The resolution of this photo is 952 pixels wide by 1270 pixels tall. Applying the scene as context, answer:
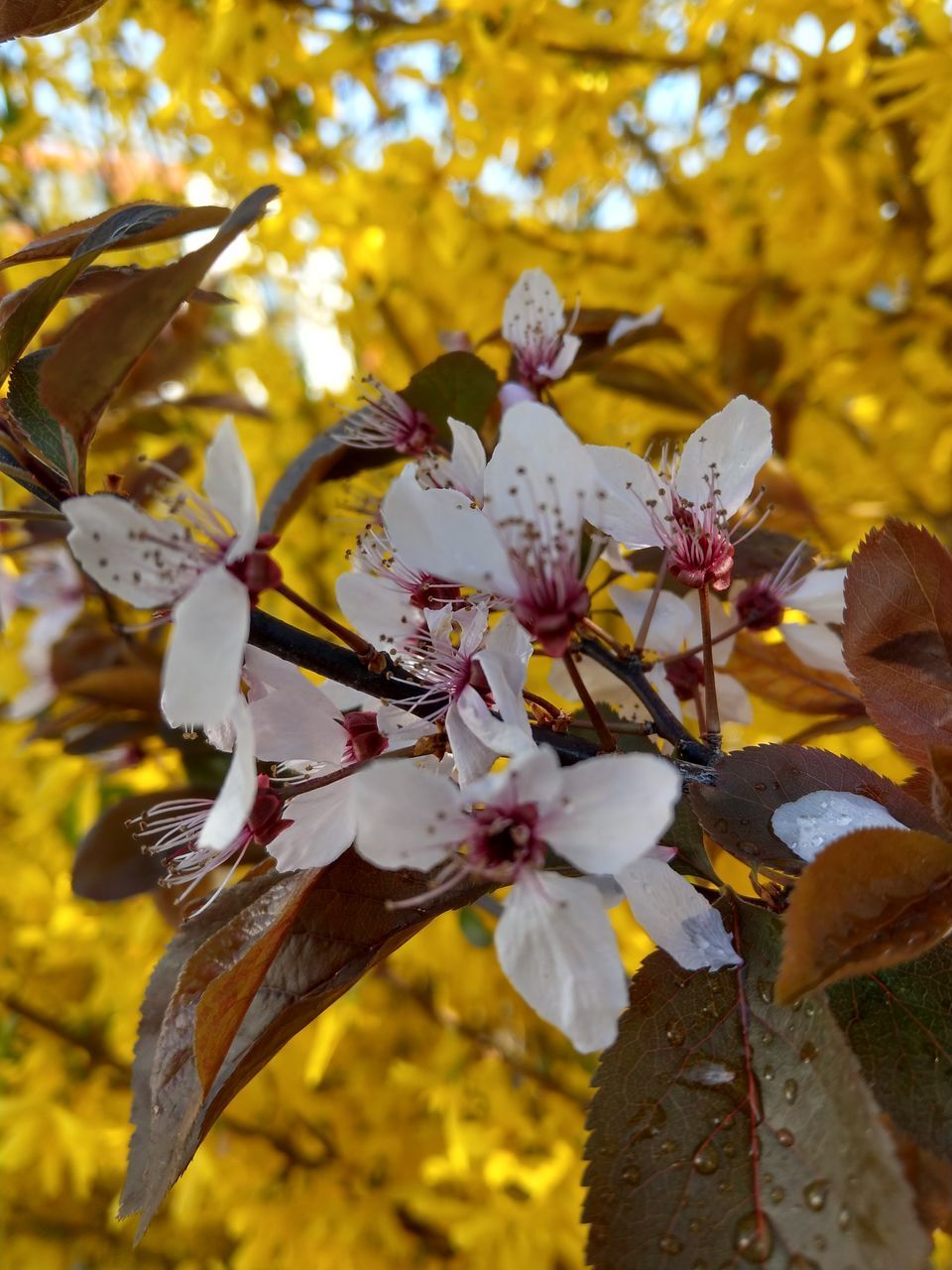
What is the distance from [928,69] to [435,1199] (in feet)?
4.57

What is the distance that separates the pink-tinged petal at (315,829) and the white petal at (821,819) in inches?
6.8

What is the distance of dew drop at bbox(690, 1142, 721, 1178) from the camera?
35cm

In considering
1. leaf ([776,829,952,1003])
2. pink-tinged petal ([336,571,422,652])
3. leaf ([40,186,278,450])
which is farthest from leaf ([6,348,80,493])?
leaf ([776,829,952,1003])

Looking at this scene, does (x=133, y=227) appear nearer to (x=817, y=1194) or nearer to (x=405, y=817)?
(x=405, y=817)

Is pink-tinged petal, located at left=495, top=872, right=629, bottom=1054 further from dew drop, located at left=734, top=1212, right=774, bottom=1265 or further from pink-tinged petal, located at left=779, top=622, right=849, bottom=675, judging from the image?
pink-tinged petal, located at left=779, top=622, right=849, bottom=675

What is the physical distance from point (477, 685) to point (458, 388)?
243mm

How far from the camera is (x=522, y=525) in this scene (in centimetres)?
38

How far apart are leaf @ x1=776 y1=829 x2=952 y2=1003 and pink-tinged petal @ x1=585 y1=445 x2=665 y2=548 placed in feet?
0.61

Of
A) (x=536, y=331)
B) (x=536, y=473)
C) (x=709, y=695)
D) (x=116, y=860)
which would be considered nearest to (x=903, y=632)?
(x=709, y=695)

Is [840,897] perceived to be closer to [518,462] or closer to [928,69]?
[518,462]

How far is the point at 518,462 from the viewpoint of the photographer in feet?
1.23

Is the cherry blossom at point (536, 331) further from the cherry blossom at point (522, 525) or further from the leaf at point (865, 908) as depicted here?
the leaf at point (865, 908)

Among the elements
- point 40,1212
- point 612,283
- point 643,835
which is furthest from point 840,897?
point 40,1212

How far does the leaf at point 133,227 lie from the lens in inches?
17.9
